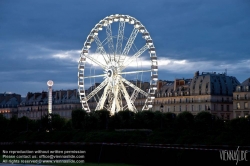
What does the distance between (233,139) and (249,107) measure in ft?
190

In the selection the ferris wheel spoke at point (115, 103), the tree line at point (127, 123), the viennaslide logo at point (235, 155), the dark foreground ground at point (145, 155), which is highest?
the ferris wheel spoke at point (115, 103)

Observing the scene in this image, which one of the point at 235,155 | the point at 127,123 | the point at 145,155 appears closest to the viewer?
the point at 235,155

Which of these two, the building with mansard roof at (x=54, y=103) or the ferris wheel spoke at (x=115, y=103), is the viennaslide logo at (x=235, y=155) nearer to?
the ferris wheel spoke at (x=115, y=103)

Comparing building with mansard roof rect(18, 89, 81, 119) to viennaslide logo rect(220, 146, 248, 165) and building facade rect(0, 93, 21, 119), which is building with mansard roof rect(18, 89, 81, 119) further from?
viennaslide logo rect(220, 146, 248, 165)

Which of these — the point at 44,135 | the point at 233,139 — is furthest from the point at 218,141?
the point at 44,135

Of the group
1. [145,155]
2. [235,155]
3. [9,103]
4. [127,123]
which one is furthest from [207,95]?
[9,103]

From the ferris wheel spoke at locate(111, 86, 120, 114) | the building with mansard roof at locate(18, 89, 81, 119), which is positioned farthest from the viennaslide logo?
the building with mansard roof at locate(18, 89, 81, 119)

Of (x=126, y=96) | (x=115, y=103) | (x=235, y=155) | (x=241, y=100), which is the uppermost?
(x=126, y=96)

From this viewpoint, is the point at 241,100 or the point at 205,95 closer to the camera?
the point at 241,100

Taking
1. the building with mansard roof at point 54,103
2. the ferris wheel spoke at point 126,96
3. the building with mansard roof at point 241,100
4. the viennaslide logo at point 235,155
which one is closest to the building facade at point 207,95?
the building with mansard roof at point 241,100

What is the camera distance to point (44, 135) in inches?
2002

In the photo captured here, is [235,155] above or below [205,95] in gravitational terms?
below

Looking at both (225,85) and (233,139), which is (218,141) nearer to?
(233,139)

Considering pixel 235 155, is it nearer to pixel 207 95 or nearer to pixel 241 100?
pixel 241 100
